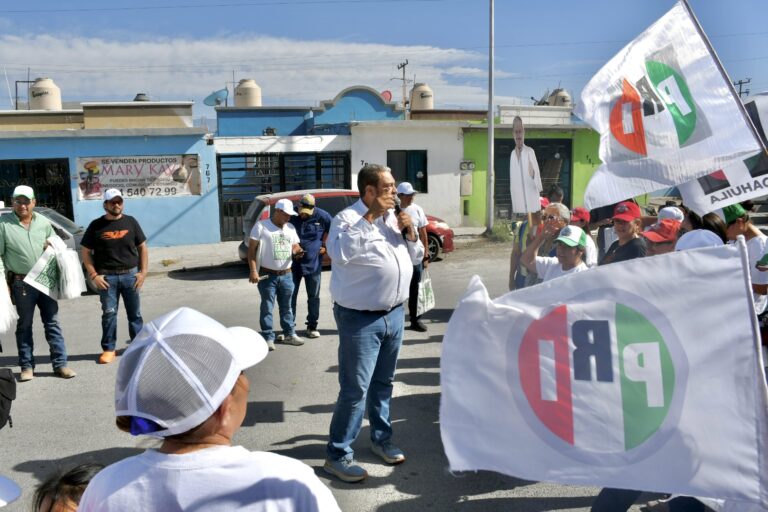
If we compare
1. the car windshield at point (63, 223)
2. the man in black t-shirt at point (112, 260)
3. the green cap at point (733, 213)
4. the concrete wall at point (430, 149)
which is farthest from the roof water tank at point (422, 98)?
the green cap at point (733, 213)

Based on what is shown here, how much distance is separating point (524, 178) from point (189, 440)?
4.88m

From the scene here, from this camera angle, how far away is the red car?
12.4 meters

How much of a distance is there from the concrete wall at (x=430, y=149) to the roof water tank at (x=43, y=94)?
1106 cm

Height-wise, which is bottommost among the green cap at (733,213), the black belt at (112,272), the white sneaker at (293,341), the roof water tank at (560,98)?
the white sneaker at (293,341)

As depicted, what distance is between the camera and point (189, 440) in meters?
1.54

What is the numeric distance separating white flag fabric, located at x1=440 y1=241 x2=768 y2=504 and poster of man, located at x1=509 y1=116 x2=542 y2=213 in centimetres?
365

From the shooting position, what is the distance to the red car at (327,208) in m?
12.4

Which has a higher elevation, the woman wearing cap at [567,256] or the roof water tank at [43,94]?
the roof water tank at [43,94]

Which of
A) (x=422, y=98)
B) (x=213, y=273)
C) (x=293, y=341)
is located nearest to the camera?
(x=293, y=341)

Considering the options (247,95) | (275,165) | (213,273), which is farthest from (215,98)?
(213,273)

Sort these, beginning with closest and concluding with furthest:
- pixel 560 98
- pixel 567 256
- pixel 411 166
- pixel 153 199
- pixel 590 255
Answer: pixel 567 256, pixel 590 255, pixel 153 199, pixel 411 166, pixel 560 98

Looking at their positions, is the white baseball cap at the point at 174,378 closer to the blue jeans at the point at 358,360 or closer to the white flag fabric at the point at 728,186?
the blue jeans at the point at 358,360

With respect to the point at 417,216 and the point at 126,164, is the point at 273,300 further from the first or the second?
the point at 126,164

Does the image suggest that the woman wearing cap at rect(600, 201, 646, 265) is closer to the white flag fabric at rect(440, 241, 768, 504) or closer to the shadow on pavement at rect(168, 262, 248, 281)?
the white flag fabric at rect(440, 241, 768, 504)
